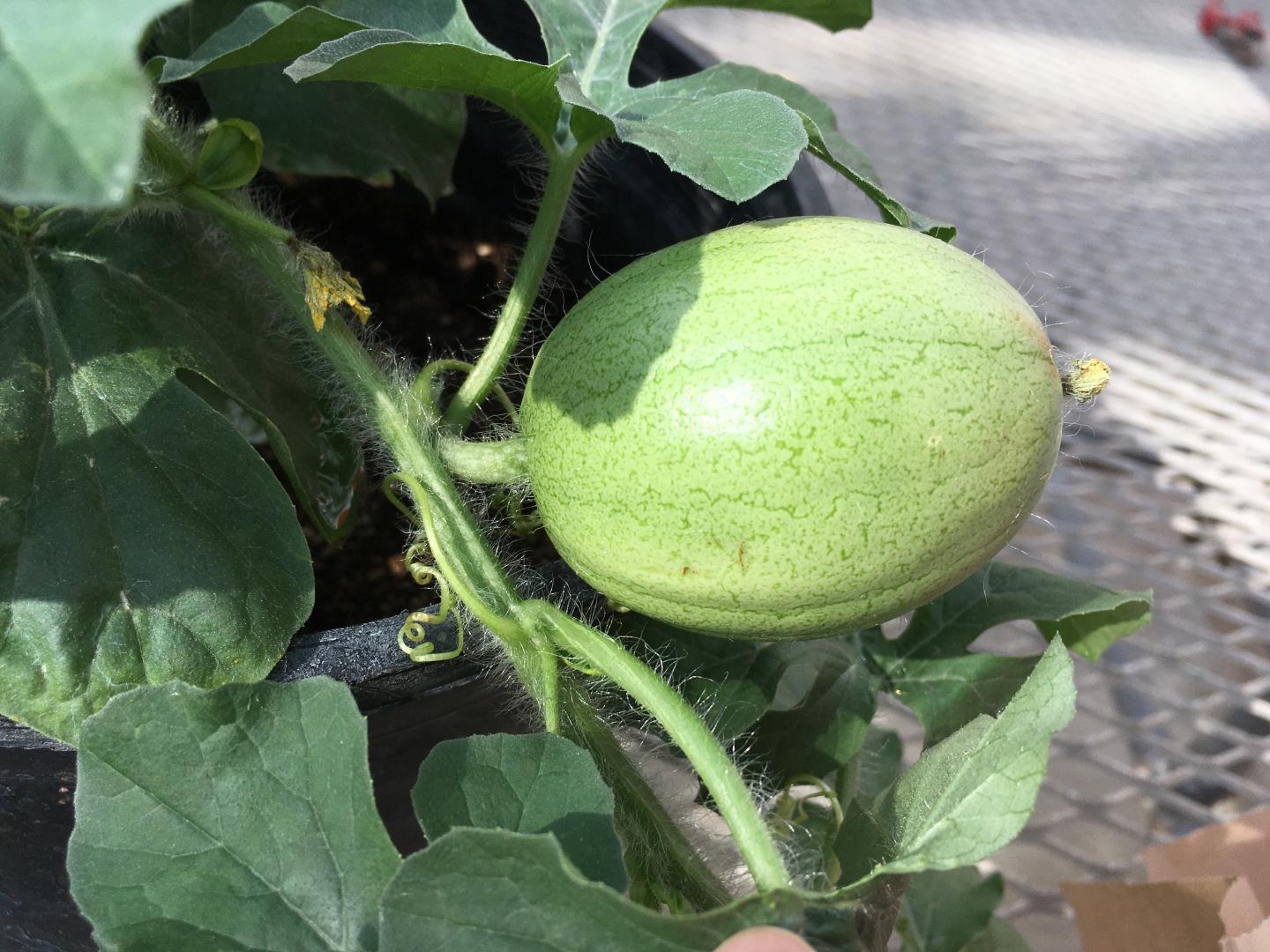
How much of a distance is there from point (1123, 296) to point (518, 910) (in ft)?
3.18

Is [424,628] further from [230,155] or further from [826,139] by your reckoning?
[826,139]

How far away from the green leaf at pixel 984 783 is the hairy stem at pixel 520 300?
0.24 metres

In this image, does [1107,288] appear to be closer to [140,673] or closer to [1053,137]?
[1053,137]

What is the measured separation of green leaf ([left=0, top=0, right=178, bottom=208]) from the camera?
20 cm

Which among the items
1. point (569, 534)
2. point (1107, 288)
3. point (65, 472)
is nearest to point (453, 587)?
point (569, 534)

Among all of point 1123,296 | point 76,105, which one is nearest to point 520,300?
point 76,105

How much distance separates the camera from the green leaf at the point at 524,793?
0.36 m

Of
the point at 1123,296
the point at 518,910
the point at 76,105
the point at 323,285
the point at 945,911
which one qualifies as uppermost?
the point at 76,105

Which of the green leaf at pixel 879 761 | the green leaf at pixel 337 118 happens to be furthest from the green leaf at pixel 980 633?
the green leaf at pixel 337 118

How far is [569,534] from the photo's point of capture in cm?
43

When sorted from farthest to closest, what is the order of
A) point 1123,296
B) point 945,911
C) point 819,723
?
point 1123,296 → point 945,911 → point 819,723

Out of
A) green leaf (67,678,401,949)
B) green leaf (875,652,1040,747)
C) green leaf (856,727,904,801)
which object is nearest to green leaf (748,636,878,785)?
green leaf (875,652,1040,747)

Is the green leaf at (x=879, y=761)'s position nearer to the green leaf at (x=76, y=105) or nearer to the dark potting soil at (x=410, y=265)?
the dark potting soil at (x=410, y=265)

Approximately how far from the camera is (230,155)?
455 millimetres
